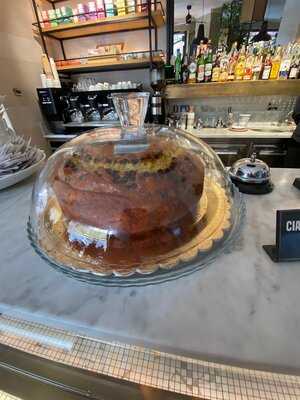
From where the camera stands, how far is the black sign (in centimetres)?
33

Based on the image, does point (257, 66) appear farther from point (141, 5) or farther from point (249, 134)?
point (141, 5)

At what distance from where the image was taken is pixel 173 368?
296 millimetres

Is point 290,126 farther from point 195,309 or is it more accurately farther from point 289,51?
point 195,309

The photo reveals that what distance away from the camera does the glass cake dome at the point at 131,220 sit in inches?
12.7

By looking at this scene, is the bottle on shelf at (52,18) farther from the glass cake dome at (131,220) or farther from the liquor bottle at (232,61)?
the glass cake dome at (131,220)

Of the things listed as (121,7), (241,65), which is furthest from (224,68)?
(121,7)

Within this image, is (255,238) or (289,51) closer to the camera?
(255,238)

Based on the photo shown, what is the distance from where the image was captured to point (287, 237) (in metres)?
0.34

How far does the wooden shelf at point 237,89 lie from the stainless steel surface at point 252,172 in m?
1.37

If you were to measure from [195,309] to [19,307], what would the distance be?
0.80ft

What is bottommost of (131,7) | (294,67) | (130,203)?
(130,203)

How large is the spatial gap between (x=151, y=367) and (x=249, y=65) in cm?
197

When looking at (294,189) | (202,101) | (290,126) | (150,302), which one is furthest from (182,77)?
(150,302)

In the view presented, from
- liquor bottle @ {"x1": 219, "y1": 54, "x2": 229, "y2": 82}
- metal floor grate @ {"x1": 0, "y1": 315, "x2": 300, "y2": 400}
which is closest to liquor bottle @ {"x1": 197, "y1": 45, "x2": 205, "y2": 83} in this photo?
liquor bottle @ {"x1": 219, "y1": 54, "x2": 229, "y2": 82}
